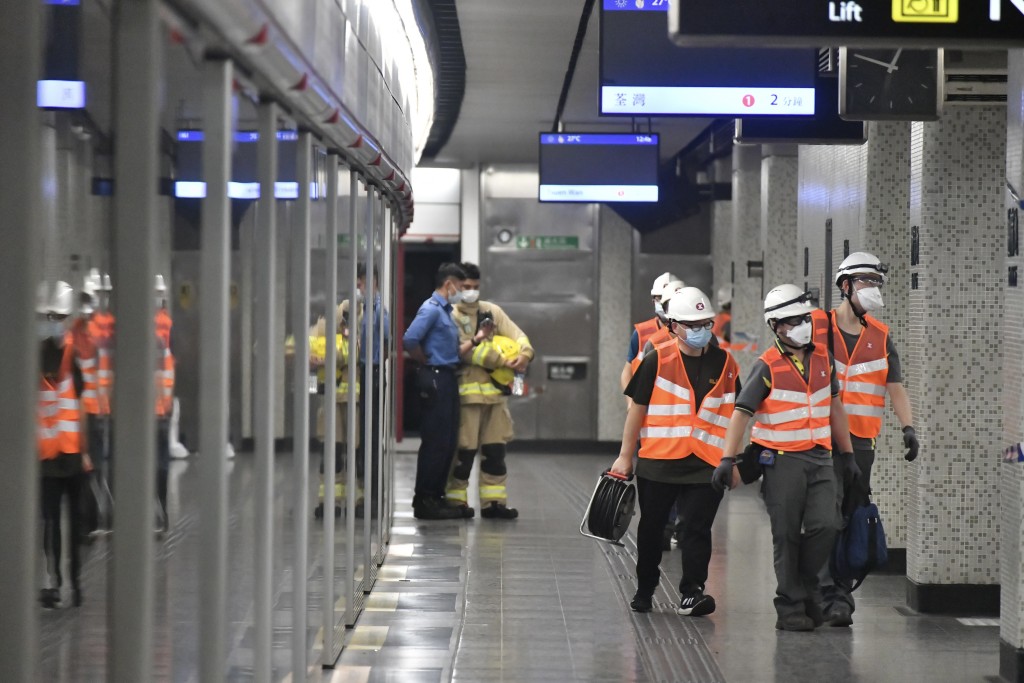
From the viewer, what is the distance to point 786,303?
6.81 meters

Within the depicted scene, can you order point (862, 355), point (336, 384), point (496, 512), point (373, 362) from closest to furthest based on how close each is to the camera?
1. point (336, 384)
2. point (862, 355)
3. point (373, 362)
4. point (496, 512)

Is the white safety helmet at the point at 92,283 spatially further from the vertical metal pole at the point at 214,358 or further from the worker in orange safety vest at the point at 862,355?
the worker in orange safety vest at the point at 862,355

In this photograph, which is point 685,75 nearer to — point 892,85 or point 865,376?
point 892,85

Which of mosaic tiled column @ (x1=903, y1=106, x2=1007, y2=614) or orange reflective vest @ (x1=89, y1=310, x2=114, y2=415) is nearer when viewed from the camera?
orange reflective vest @ (x1=89, y1=310, x2=114, y2=415)

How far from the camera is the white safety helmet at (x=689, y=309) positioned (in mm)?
7094

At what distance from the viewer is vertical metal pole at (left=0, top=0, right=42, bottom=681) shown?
2.06 meters

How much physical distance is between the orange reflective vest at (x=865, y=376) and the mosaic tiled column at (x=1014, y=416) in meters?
1.32

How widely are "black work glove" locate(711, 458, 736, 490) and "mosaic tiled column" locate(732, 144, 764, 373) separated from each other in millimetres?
7253

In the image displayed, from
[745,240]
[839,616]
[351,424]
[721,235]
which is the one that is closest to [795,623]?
[839,616]

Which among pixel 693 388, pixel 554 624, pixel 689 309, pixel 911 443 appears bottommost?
pixel 554 624

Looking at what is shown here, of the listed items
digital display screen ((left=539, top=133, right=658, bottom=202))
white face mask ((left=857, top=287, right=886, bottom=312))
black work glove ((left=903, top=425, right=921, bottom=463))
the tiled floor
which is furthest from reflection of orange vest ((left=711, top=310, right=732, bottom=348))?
black work glove ((left=903, top=425, right=921, bottom=463))

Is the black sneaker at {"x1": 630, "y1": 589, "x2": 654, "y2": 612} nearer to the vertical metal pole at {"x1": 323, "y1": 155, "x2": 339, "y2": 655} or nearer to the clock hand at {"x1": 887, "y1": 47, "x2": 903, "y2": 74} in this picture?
the vertical metal pole at {"x1": 323, "y1": 155, "x2": 339, "y2": 655}

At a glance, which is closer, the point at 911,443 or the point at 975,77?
the point at 911,443

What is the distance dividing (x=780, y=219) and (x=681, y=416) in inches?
225
